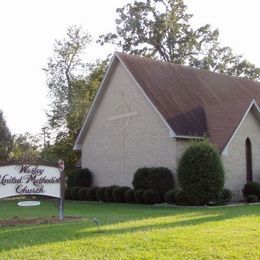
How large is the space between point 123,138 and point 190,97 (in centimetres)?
497

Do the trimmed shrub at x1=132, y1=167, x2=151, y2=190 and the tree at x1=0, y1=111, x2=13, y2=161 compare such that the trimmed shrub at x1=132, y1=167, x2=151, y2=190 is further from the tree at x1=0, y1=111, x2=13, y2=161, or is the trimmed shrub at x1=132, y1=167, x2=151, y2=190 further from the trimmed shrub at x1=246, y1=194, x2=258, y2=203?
the tree at x1=0, y1=111, x2=13, y2=161

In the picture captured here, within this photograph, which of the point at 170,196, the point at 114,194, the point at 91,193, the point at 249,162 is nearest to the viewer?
the point at 170,196

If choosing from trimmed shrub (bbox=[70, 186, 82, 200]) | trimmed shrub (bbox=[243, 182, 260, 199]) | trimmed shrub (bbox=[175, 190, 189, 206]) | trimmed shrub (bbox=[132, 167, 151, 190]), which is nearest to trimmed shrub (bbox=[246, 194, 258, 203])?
trimmed shrub (bbox=[243, 182, 260, 199])

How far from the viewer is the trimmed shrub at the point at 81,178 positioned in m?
35.0

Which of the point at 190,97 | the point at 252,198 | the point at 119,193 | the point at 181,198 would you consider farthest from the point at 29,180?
the point at 190,97

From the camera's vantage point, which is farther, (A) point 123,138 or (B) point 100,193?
(A) point 123,138

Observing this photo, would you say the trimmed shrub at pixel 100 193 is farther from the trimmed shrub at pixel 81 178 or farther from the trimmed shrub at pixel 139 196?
the trimmed shrub at pixel 139 196

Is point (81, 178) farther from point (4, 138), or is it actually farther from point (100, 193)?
point (4, 138)

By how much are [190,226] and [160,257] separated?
4465mm

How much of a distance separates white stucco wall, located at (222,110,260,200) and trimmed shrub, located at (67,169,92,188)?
10493mm

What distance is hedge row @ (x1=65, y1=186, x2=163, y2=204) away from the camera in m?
27.5

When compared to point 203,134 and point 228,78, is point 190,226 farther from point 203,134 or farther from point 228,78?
point 228,78

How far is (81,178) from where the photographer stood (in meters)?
35.1

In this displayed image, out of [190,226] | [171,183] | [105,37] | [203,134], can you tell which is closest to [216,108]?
[203,134]
